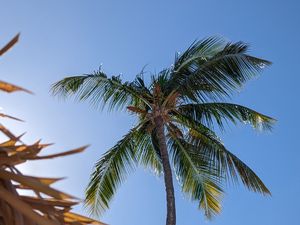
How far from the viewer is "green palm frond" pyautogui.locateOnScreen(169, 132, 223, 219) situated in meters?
10.8

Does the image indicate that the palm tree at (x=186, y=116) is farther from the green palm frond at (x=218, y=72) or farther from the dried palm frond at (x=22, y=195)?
the dried palm frond at (x=22, y=195)

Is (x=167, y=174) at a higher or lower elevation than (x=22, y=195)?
higher

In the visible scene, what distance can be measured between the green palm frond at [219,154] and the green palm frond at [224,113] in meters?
0.19

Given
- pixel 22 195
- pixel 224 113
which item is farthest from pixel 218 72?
pixel 22 195

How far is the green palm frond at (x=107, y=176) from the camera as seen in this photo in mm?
10883

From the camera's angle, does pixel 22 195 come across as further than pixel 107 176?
No

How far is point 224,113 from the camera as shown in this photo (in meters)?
10.9

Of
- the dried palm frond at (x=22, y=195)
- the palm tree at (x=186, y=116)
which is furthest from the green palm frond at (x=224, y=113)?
the dried palm frond at (x=22, y=195)

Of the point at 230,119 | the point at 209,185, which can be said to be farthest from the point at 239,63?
the point at 209,185

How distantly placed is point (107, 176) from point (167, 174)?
4.47 ft

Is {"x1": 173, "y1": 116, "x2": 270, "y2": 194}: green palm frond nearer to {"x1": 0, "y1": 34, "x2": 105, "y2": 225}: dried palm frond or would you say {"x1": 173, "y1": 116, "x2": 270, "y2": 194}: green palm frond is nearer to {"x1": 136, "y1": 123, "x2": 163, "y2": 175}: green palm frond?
{"x1": 136, "y1": 123, "x2": 163, "y2": 175}: green palm frond

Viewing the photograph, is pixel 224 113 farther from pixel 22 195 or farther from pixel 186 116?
pixel 22 195

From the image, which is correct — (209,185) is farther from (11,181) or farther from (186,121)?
(11,181)

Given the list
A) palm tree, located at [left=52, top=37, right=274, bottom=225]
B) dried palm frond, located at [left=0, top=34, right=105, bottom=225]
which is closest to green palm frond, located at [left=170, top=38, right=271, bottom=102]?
palm tree, located at [left=52, top=37, right=274, bottom=225]
